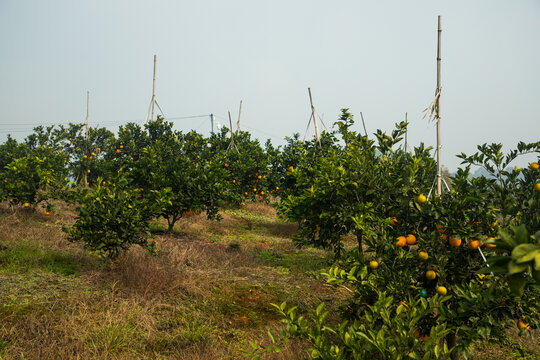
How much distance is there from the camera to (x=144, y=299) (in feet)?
14.9

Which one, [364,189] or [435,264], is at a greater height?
[364,189]

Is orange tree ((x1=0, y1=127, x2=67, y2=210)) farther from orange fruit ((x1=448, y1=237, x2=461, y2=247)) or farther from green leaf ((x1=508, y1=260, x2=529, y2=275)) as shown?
green leaf ((x1=508, y1=260, x2=529, y2=275))

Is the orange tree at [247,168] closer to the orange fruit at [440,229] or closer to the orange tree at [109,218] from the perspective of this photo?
the orange tree at [109,218]

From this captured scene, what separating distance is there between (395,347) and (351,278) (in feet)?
1.97

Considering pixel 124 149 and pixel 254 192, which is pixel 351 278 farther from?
pixel 124 149

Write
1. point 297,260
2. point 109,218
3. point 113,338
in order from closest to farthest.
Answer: point 113,338
point 109,218
point 297,260

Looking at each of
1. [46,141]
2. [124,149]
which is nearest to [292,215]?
[124,149]

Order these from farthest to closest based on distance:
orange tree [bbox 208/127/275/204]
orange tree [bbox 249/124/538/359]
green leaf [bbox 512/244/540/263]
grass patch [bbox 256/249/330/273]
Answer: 1. orange tree [bbox 208/127/275/204]
2. grass patch [bbox 256/249/330/273]
3. orange tree [bbox 249/124/538/359]
4. green leaf [bbox 512/244/540/263]

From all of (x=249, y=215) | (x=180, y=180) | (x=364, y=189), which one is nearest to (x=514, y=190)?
(x=364, y=189)

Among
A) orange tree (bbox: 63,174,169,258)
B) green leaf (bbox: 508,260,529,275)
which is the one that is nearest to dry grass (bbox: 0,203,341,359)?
orange tree (bbox: 63,174,169,258)

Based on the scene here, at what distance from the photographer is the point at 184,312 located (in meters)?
4.43

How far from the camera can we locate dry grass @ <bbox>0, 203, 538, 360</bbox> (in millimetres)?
3574

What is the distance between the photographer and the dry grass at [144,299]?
3.57m

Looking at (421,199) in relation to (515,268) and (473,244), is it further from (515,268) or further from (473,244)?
(515,268)
